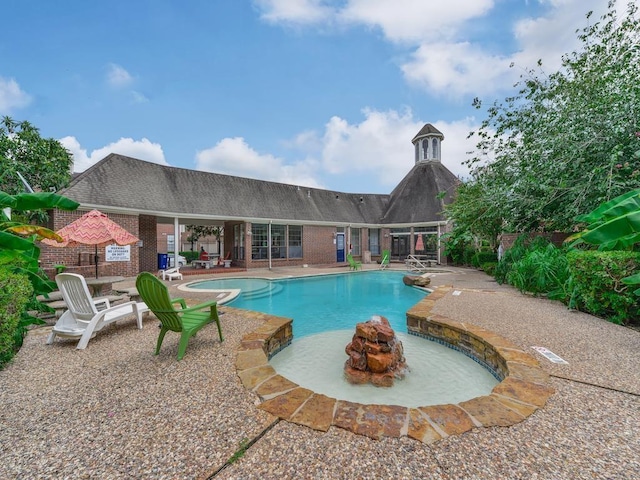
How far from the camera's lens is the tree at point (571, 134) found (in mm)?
7156

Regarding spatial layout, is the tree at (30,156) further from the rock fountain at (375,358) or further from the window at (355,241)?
the window at (355,241)

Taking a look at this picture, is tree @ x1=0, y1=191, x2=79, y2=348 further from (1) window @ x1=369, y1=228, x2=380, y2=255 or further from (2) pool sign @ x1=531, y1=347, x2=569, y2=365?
(1) window @ x1=369, y1=228, x2=380, y2=255

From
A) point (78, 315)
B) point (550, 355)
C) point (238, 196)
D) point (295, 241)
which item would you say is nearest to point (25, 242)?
point (78, 315)

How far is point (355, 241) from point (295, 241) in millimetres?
5555

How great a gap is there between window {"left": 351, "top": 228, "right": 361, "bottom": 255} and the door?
3.90 feet

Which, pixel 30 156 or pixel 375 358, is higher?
pixel 30 156

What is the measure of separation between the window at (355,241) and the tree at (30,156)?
17028 millimetres

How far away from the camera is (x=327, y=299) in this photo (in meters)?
9.16

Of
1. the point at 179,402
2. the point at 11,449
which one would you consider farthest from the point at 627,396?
the point at 11,449

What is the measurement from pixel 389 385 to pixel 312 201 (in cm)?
1782

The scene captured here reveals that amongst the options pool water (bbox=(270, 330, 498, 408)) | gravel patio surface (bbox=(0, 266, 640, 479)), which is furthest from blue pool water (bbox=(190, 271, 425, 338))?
gravel patio surface (bbox=(0, 266, 640, 479))

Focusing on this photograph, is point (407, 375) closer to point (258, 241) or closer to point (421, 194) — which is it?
point (258, 241)

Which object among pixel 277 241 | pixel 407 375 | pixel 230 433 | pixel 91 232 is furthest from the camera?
pixel 277 241

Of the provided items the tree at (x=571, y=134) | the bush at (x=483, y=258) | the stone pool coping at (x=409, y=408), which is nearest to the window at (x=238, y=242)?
the tree at (x=571, y=134)
